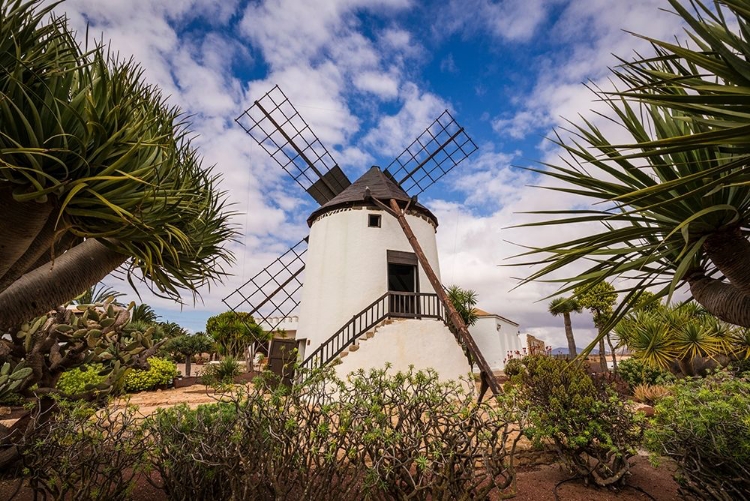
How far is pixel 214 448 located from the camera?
9.59 feet

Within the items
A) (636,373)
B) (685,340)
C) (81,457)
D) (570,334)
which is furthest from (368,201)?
(570,334)

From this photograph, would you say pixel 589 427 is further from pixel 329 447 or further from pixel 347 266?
pixel 347 266

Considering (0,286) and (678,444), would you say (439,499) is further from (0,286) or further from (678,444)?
(0,286)

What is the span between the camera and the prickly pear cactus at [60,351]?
4.17 meters

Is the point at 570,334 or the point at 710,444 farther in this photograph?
the point at 570,334

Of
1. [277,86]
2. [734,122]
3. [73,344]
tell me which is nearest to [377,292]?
[73,344]

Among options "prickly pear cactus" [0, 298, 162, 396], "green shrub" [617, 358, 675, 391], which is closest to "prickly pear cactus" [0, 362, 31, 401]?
"prickly pear cactus" [0, 298, 162, 396]

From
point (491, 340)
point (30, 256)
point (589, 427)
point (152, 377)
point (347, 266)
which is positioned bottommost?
point (589, 427)

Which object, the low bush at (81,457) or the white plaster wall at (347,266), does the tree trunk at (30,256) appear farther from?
the white plaster wall at (347,266)

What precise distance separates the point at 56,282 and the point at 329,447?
2721mm

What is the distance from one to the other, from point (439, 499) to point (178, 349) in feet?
62.6

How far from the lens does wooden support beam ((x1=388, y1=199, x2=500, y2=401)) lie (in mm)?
8172

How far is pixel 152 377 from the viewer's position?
41.5 ft

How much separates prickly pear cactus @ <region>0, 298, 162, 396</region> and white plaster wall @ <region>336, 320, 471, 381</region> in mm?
6394
